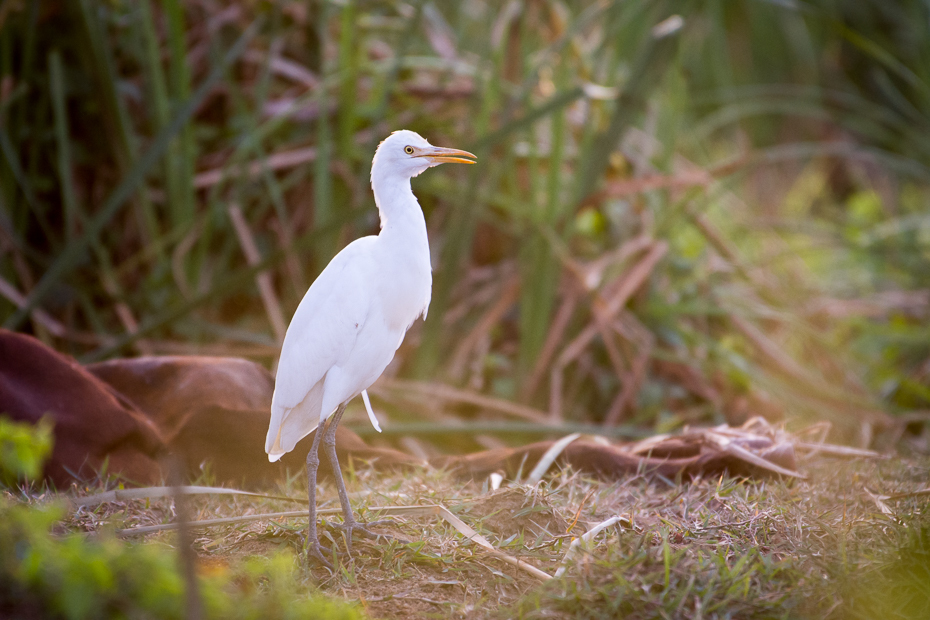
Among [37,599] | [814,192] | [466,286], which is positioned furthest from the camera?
[814,192]

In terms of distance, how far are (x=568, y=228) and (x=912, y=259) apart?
2.94 metres

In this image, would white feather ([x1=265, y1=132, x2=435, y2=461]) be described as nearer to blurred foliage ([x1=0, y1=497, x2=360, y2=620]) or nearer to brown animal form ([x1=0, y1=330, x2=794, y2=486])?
brown animal form ([x1=0, y1=330, x2=794, y2=486])

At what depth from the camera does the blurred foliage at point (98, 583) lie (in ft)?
3.87

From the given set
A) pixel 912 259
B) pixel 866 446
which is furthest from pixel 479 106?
pixel 912 259

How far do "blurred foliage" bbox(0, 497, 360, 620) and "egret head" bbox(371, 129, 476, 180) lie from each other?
1.39 metres

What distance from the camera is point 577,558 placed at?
6.01ft

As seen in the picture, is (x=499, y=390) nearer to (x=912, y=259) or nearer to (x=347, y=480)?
(x=347, y=480)

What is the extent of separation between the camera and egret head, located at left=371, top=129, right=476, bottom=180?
241 centimetres

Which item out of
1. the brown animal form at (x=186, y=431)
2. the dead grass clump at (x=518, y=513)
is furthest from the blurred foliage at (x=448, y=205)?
the dead grass clump at (x=518, y=513)

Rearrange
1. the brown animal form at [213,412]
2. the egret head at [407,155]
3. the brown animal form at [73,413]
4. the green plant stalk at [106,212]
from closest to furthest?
the egret head at [407,155], the brown animal form at [73,413], the brown animal form at [213,412], the green plant stalk at [106,212]

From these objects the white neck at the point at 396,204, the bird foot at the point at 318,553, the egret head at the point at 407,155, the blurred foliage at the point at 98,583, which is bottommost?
the bird foot at the point at 318,553

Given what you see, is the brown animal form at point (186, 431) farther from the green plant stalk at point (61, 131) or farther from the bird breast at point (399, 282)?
the green plant stalk at point (61, 131)

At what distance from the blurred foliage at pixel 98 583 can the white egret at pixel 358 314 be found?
0.78m

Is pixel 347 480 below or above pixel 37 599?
below
